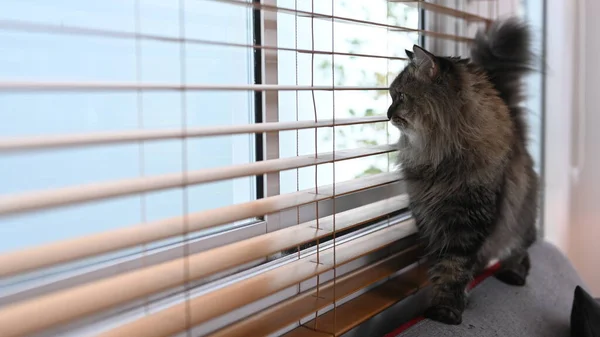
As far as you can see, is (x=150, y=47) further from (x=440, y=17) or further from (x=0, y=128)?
(x=440, y=17)

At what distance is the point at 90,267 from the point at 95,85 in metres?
0.31

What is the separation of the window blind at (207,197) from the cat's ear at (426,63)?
17cm

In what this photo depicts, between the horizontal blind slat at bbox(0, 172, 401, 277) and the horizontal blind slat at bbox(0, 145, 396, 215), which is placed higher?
the horizontal blind slat at bbox(0, 145, 396, 215)

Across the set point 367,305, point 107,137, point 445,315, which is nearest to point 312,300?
point 367,305

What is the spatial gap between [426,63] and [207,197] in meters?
0.57

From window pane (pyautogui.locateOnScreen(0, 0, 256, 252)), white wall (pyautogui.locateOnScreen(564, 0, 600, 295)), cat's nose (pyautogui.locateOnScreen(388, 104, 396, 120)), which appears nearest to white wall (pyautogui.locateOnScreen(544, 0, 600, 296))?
white wall (pyautogui.locateOnScreen(564, 0, 600, 295))

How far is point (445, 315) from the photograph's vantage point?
1.11 meters

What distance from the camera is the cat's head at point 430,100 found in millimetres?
1166

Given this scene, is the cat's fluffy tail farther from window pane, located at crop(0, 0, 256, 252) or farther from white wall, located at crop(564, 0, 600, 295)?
white wall, located at crop(564, 0, 600, 295)

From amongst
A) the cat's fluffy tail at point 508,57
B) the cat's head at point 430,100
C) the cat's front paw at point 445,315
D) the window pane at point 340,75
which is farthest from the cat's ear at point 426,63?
the cat's front paw at point 445,315

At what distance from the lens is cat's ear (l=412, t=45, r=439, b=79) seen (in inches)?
45.3

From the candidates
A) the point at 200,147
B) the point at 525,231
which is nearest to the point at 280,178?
the point at 200,147

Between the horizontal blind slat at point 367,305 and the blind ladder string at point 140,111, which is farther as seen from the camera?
the horizontal blind slat at point 367,305

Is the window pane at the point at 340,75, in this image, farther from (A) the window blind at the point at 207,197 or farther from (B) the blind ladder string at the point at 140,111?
(B) the blind ladder string at the point at 140,111
